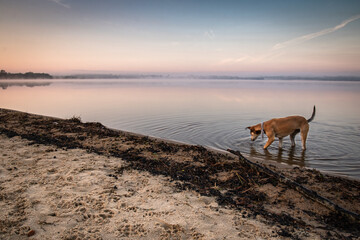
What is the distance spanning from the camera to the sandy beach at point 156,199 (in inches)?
133

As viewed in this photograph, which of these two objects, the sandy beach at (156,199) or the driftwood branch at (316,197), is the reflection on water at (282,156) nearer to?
the sandy beach at (156,199)

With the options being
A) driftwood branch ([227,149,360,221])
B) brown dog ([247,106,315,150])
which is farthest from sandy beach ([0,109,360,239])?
brown dog ([247,106,315,150])

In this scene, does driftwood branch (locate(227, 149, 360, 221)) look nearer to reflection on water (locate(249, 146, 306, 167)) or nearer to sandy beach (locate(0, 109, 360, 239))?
sandy beach (locate(0, 109, 360, 239))

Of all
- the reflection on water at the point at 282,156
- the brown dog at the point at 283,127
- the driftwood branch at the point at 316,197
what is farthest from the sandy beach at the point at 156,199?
the brown dog at the point at 283,127

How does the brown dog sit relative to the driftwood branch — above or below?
above

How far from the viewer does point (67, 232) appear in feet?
10.7

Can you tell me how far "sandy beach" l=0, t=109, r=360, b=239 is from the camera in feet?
11.1

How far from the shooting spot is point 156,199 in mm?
4297

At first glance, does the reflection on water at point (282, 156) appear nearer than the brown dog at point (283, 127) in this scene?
Yes

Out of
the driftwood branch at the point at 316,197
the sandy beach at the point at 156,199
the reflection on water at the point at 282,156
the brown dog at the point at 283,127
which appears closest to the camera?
the sandy beach at the point at 156,199

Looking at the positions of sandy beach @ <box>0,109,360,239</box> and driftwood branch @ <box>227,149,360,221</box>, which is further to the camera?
driftwood branch @ <box>227,149,360,221</box>

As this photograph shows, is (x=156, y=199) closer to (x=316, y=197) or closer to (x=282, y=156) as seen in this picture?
(x=316, y=197)

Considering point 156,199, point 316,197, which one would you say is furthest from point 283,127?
point 156,199

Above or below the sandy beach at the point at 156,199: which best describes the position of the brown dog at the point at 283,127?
above
